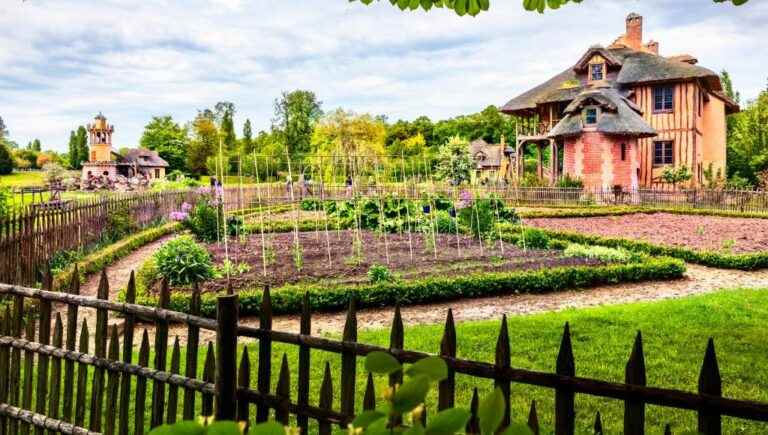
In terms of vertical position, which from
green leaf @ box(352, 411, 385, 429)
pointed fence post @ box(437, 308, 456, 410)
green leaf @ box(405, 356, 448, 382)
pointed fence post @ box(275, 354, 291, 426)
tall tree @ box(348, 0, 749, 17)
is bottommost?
pointed fence post @ box(275, 354, 291, 426)

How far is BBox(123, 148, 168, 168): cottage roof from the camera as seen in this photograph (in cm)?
7306

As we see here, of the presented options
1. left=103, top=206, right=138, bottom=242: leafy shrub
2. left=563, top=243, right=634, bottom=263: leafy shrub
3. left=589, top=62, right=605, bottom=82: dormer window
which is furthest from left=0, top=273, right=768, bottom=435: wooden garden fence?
left=589, top=62, right=605, bottom=82: dormer window

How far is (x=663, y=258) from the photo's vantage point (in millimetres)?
11766

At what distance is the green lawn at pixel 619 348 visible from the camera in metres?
4.88

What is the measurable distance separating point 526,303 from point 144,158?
73018mm

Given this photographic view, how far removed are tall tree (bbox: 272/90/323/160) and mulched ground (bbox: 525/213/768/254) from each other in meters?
39.8

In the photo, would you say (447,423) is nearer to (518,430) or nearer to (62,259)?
(518,430)

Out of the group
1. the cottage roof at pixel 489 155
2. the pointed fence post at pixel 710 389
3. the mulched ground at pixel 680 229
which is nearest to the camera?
the pointed fence post at pixel 710 389

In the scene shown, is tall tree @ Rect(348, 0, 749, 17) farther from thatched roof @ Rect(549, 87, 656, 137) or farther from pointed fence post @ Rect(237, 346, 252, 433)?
thatched roof @ Rect(549, 87, 656, 137)

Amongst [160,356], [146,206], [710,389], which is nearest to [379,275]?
[160,356]

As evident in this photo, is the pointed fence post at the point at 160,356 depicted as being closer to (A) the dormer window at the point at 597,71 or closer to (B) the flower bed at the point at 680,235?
(B) the flower bed at the point at 680,235

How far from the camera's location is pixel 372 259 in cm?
1180

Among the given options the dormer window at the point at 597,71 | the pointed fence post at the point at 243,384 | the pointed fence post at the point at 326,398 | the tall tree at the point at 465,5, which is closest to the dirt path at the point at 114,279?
the tall tree at the point at 465,5

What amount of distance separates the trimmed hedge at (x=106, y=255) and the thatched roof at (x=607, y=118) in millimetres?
20053
